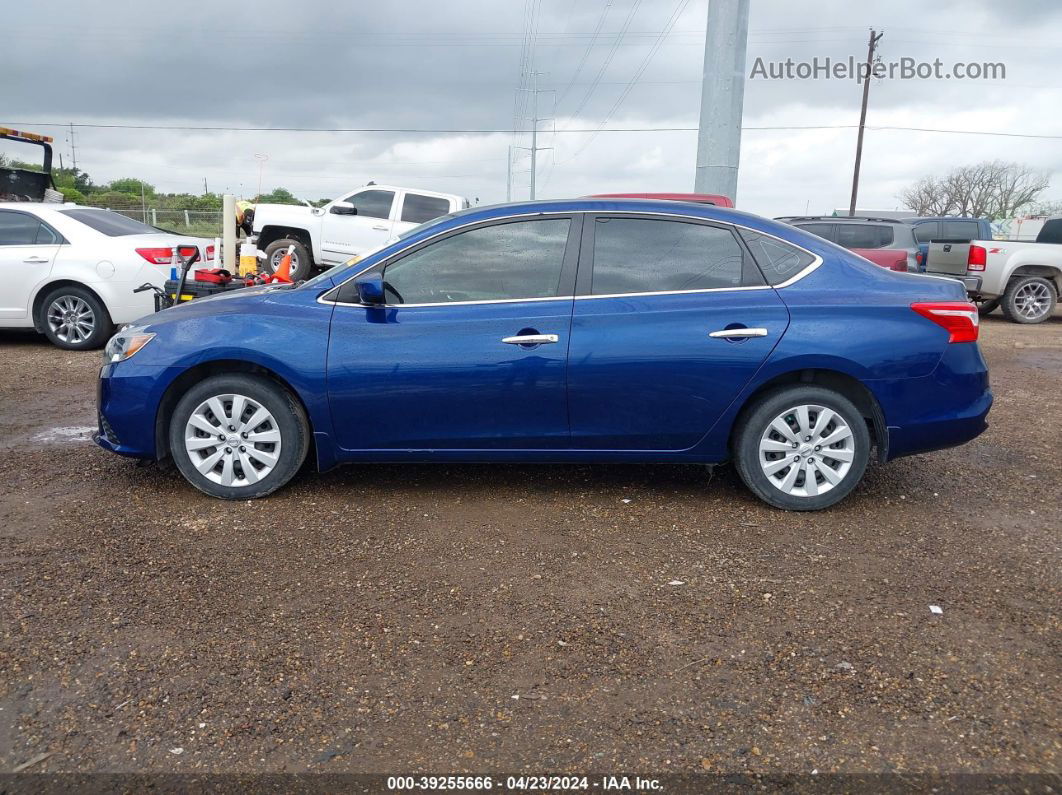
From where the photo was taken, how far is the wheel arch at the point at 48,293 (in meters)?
9.33

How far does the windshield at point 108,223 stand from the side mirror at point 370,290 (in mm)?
6396

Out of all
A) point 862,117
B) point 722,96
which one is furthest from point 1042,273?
point 862,117

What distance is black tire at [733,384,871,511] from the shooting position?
4.50 metres

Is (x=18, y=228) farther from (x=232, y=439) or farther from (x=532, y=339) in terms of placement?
(x=532, y=339)

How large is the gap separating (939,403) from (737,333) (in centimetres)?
115

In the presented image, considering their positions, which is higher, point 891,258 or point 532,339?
point 891,258

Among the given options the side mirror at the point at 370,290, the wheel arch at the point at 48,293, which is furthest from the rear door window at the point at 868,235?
the side mirror at the point at 370,290

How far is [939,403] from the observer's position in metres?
4.52

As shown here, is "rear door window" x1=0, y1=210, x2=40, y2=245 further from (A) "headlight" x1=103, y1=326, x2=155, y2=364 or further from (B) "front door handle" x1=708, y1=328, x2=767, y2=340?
(B) "front door handle" x1=708, y1=328, x2=767, y2=340

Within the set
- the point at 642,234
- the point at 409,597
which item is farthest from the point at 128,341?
the point at 642,234

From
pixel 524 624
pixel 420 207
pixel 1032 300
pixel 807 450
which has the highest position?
pixel 420 207

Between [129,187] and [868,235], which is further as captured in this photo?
[129,187]

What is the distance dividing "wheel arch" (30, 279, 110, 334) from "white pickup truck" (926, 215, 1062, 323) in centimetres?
1167

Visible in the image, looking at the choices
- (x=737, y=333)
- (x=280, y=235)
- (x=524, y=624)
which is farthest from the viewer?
(x=280, y=235)
